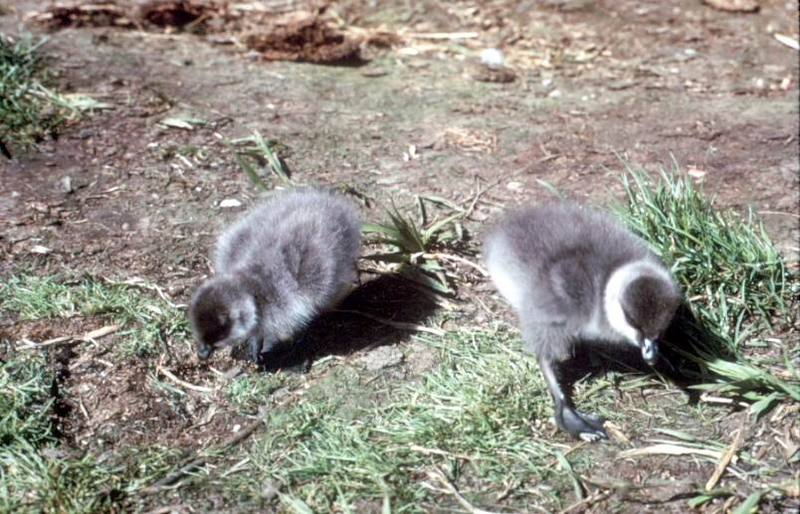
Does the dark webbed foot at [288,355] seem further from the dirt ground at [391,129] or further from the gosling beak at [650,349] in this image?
the gosling beak at [650,349]

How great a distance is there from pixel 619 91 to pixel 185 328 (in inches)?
161

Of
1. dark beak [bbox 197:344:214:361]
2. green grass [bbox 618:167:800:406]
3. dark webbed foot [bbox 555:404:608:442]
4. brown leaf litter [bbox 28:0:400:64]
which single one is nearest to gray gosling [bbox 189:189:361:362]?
dark beak [bbox 197:344:214:361]

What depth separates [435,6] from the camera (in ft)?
28.5

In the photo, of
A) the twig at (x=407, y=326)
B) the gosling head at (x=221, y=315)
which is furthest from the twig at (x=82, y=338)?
the twig at (x=407, y=326)

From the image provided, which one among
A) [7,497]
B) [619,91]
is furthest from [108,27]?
[7,497]

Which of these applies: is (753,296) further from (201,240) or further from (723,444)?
(201,240)

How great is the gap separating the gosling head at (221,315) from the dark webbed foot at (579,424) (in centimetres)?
137

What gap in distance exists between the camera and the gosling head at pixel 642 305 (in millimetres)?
3877

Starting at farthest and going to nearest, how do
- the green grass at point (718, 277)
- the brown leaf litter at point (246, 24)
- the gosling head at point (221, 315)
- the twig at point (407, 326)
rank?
the brown leaf litter at point (246, 24)
the twig at point (407, 326)
the green grass at point (718, 277)
the gosling head at point (221, 315)

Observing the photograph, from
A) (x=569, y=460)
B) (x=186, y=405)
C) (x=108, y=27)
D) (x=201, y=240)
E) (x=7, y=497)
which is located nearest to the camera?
(x=7, y=497)

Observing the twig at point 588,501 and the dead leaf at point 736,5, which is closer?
the twig at point 588,501

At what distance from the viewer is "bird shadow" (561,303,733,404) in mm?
4363

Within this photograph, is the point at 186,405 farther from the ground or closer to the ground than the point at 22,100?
closer to the ground

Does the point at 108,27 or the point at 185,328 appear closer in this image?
the point at 185,328
